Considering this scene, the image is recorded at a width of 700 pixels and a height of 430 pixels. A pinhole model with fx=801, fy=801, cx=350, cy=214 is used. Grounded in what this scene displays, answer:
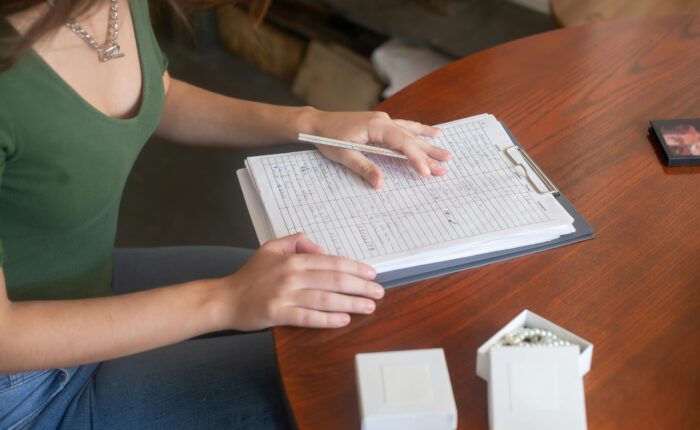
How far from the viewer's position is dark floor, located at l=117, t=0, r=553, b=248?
6.36 ft

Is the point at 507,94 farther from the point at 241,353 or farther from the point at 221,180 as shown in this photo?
the point at 221,180

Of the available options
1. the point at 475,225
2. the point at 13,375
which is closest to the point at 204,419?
the point at 13,375

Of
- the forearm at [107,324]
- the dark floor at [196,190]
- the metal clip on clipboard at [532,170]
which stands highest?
the metal clip on clipboard at [532,170]

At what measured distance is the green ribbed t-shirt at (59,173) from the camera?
2.44ft

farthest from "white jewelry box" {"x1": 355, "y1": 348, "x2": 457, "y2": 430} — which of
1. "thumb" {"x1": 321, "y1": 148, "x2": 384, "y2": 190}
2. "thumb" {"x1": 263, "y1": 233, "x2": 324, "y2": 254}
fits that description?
"thumb" {"x1": 321, "y1": 148, "x2": 384, "y2": 190}

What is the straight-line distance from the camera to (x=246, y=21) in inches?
97.7

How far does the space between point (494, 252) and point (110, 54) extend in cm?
46

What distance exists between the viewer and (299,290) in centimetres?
73

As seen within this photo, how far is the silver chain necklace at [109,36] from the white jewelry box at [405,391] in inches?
17.2

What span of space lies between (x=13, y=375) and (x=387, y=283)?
0.39 metres

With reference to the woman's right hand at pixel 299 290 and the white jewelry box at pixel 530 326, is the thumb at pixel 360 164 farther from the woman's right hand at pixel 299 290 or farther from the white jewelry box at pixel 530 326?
Result: the white jewelry box at pixel 530 326

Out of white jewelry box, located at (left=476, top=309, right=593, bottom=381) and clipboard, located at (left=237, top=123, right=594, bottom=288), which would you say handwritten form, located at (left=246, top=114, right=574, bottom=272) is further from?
white jewelry box, located at (left=476, top=309, right=593, bottom=381)

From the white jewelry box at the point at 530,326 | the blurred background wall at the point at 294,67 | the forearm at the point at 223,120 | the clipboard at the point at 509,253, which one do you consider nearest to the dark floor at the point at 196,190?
the blurred background wall at the point at 294,67

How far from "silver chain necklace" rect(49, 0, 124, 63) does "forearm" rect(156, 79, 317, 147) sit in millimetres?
183
